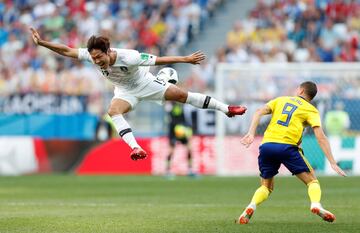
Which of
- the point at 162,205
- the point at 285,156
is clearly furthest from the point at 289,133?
the point at 162,205

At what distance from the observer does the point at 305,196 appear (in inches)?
683

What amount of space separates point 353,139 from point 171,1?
9878mm

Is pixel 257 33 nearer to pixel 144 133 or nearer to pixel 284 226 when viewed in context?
pixel 144 133

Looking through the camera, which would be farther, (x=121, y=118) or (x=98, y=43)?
(x=121, y=118)

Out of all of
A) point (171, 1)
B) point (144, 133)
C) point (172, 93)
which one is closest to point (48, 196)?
point (172, 93)

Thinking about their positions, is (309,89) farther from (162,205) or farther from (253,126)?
(162,205)

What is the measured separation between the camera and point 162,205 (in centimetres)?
1532

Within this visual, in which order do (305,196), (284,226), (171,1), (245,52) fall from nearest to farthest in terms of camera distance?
(284,226)
(305,196)
(245,52)
(171,1)

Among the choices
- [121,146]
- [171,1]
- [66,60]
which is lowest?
[121,146]

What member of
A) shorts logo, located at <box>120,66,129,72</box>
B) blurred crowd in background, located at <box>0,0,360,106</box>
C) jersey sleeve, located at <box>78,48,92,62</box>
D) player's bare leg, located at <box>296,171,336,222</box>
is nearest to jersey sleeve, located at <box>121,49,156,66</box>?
shorts logo, located at <box>120,66,129,72</box>

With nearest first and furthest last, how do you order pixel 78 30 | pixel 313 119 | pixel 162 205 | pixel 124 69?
1. pixel 313 119
2. pixel 124 69
3. pixel 162 205
4. pixel 78 30

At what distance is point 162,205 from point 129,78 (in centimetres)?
246

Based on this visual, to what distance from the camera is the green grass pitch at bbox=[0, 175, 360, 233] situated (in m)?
11.7

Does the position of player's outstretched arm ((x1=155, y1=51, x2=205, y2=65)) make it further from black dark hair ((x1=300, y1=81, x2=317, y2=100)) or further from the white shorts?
black dark hair ((x1=300, y1=81, x2=317, y2=100))
